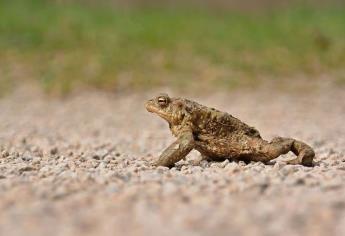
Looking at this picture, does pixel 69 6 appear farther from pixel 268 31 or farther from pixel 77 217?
pixel 77 217

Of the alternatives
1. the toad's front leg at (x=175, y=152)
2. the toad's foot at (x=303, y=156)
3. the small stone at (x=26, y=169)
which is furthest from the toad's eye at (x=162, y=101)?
the small stone at (x=26, y=169)

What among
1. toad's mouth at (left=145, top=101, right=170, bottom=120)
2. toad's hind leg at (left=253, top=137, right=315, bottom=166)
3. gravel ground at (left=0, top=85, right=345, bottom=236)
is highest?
toad's mouth at (left=145, top=101, right=170, bottom=120)

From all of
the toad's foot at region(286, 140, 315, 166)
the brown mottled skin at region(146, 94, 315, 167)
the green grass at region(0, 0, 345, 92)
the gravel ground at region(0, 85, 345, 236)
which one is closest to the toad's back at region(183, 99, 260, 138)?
the brown mottled skin at region(146, 94, 315, 167)

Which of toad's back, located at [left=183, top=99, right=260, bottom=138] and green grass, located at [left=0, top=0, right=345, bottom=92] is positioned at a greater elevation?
green grass, located at [left=0, top=0, right=345, bottom=92]

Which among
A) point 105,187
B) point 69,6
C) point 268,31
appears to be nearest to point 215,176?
point 105,187

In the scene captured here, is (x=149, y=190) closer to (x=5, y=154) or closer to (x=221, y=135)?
(x=221, y=135)

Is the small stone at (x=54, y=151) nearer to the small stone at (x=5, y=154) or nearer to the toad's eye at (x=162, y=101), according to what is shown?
the small stone at (x=5, y=154)

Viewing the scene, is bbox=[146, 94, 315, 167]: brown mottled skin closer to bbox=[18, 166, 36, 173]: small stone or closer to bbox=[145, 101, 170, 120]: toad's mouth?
bbox=[145, 101, 170, 120]: toad's mouth

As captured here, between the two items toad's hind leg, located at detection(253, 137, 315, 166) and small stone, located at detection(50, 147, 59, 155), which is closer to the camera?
toad's hind leg, located at detection(253, 137, 315, 166)

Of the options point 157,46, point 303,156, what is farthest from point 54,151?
point 157,46
